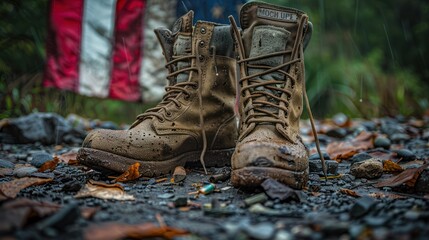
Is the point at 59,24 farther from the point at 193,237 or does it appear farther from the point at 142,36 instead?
the point at 193,237

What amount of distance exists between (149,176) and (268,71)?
70 centimetres

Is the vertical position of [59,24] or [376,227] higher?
[59,24]

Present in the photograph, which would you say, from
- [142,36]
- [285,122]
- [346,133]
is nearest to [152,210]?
→ [285,122]

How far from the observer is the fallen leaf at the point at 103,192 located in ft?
4.59

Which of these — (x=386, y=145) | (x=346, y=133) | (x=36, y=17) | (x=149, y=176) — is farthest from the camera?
(x=36, y=17)

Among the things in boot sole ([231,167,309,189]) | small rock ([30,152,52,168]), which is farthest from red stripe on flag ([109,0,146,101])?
boot sole ([231,167,309,189])

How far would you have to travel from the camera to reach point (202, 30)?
181cm

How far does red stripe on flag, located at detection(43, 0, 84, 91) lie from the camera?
4.65 meters

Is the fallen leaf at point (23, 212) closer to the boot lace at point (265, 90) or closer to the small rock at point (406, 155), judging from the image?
the boot lace at point (265, 90)

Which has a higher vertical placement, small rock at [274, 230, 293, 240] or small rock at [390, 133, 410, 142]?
small rock at [274, 230, 293, 240]

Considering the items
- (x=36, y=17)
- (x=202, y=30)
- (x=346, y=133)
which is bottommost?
(x=346, y=133)

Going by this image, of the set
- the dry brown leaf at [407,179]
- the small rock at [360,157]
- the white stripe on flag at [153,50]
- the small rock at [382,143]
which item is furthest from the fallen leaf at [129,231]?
the white stripe on flag at [153,50]

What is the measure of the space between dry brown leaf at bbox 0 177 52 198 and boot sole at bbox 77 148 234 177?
0.57 ft

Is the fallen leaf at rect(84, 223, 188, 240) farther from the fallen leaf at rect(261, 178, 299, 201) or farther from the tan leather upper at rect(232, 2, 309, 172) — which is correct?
the tan leather upper at rect(232, 2, 309, 172)
